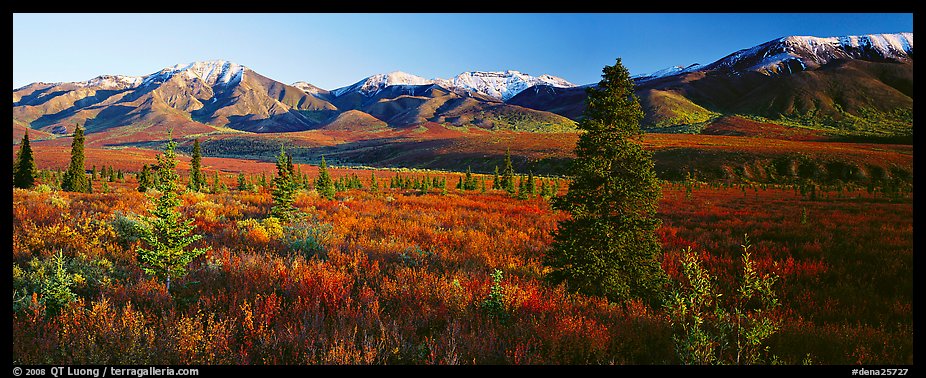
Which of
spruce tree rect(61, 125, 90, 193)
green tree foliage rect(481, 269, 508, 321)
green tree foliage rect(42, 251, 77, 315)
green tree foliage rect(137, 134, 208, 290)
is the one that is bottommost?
green tree foliage rect(481, 269, 508, 321)

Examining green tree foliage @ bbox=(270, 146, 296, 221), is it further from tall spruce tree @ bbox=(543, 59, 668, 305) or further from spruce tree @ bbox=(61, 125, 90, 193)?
spruce tree @ bbox=(61, 125, 90, 193)

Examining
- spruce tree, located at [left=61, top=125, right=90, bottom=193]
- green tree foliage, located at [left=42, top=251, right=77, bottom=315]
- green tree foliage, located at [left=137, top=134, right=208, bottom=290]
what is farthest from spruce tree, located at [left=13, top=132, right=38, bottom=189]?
green tree foliage, located at [left=42, top=251, right=77, bottom=315]

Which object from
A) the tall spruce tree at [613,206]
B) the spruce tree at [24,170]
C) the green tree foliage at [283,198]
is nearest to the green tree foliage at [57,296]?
the tall spruce tree at [613,206]

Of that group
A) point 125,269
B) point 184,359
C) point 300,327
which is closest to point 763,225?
point 300,327

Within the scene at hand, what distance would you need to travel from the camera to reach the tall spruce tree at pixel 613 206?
5629 millimetres

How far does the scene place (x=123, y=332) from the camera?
3559 mm

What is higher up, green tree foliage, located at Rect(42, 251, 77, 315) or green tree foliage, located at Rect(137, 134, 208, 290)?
green tree foliage, located at Rect(137, 134, 208, 290)

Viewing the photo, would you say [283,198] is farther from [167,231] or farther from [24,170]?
[24,170]

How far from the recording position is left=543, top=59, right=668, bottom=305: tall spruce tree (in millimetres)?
5629

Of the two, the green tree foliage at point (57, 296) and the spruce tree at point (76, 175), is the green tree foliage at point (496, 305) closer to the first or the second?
the green tree foliage at point (57, 296)

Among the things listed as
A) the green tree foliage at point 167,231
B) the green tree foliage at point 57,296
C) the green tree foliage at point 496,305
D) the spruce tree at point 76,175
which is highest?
the spruce tree at point 76,175
